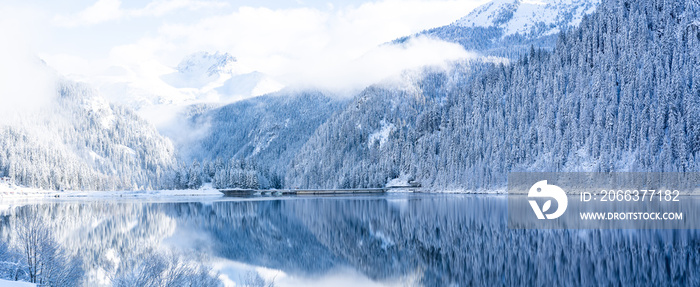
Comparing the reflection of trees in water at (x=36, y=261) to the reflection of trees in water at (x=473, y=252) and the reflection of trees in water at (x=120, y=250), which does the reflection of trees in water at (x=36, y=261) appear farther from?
the reflection of trees in water at (x=473, y=252)

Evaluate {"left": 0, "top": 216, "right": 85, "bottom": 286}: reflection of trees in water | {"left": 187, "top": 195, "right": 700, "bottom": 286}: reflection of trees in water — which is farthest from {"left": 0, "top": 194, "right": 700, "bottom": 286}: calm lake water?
{"left": 0, "top": 216, "right": 85, "bottom": 286}: reflection of trees in water

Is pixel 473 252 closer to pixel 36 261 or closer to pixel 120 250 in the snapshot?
pixel 120 250

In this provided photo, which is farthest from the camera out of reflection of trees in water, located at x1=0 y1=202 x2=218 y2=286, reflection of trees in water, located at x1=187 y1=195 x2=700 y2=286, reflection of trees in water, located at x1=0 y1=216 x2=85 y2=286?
reflection of trees in water, located at x1=187 y1=195 x2=700 y2=286

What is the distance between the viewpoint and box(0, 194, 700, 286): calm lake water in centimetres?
4278

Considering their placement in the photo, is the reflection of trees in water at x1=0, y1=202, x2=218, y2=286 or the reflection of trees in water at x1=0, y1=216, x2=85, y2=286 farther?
the reflection of trees in water at x1=0, y1=216, x2=85, y2=286

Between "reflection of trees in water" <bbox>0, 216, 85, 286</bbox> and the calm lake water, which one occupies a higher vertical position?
"reflection of trees in water" <bbox>0, 216, 85, 286</bbox>

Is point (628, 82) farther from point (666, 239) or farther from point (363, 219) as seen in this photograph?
point (666, 239)

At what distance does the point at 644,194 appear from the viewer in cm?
14500

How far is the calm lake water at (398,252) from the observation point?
42.8 m

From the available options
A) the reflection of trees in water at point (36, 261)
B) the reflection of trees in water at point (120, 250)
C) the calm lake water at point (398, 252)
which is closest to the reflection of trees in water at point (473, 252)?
the calm lake water at point (398, 252)

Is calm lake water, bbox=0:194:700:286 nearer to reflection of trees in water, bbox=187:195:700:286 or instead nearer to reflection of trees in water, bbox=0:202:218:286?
reflection of trees in water, bbox=187:195:700:286

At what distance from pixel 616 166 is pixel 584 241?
119 meters

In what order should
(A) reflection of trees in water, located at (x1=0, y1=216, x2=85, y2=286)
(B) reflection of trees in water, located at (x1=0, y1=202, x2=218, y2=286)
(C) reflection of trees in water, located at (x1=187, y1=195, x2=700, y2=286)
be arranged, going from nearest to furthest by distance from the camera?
(B) reflection of trees in water, located at (x1=0, y1=202, x2=218, y2=286) < (A) reflection of trees in water, located at (x1=0, y1=216, x2=85, y2=286) < (C) reflection of trees in water, located at (x1=187, y1=195, x2=700, y2=286)

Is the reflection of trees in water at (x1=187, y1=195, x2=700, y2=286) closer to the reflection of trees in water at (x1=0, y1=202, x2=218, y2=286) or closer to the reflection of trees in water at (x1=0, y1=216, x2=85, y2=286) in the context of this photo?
the reflection of trees in water at (x1=0, y1=202, x2=218, y2=286)
